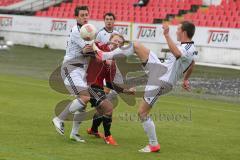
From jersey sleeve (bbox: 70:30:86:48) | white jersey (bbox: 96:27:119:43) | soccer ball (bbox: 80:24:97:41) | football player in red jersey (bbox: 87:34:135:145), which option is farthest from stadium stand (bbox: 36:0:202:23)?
soccer ball (bbox: 80:24:97:41)

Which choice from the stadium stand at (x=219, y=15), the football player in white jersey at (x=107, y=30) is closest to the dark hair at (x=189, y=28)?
the football player in white jersey at (x=107, y=30)

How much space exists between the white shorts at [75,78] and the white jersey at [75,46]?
5.8 inches

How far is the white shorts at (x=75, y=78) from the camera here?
453 inches

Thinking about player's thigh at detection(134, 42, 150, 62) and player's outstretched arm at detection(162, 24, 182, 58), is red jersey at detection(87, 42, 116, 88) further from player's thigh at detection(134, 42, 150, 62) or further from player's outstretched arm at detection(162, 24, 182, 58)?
player's outstretched arm at detection(162, 24, 182, 58)

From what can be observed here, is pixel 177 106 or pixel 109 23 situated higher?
pixel 109 23

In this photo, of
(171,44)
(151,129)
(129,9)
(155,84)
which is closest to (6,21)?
(129,9)

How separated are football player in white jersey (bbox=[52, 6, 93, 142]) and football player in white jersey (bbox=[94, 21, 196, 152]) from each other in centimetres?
72

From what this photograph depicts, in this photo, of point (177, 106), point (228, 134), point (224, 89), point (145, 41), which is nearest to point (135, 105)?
point (177, 106)

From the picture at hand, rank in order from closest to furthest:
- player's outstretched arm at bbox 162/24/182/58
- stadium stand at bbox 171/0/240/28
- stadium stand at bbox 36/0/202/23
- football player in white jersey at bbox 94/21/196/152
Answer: player's outstretched arm at bbox 162/24/182/58
football player in white jersey at bbox 94/21/196/152
stadium stand at bbox 171/0/240/28
stadium stand at bbox 36/0/202/23

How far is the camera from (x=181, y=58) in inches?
414

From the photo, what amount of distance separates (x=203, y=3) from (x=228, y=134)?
24.9 meters

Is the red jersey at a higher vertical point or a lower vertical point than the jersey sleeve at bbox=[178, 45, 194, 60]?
lower

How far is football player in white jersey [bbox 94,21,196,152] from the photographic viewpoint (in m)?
10.5

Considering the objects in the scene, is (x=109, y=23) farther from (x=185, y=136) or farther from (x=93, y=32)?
(x=185, y=136)
